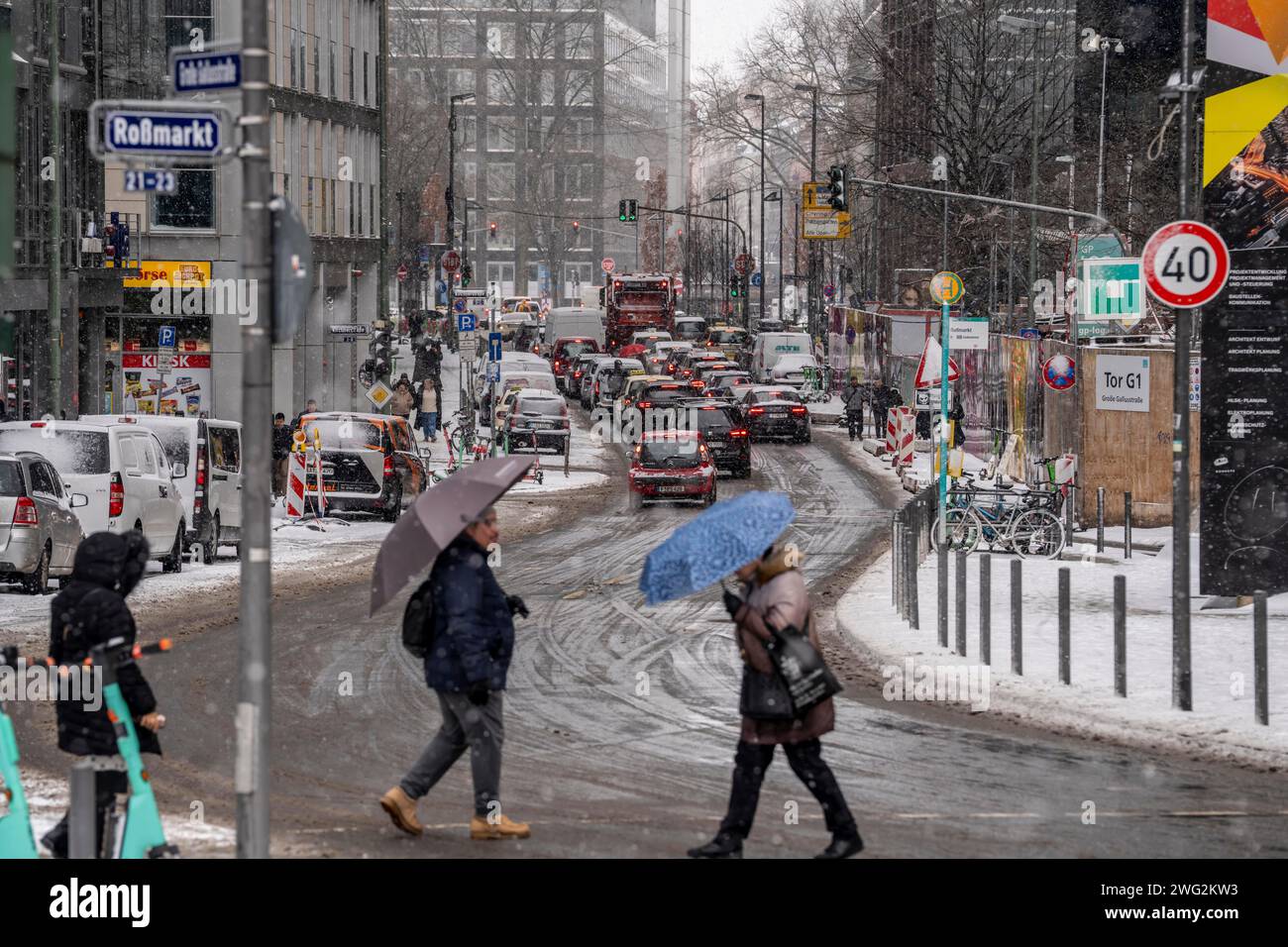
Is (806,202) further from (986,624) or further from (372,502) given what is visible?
(986,624)

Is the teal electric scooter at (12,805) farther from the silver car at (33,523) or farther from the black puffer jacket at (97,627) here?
the silver car at (33,523)

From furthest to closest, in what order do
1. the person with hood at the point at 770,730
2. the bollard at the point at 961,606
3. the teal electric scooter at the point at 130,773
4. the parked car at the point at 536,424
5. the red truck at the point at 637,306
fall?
the red truck at the point at 637,306 < the parked car at the point at 536,424 < the bollard at the point at 961,606 < the person with hood at the point at 770,730 < the teal electric scooter at the point at 130,773

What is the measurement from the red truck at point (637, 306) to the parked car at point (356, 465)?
52187 mm

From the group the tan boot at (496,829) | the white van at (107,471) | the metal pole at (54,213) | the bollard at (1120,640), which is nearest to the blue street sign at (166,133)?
the tan boot at (496,829)

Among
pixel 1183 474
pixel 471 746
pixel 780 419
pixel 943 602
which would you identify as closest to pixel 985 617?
pixel 943 602

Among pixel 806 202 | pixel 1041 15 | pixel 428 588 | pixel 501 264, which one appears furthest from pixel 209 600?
pixel 501 264

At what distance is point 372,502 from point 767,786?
19576 millimetres

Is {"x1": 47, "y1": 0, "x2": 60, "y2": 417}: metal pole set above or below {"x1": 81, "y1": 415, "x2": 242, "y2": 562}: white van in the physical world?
above

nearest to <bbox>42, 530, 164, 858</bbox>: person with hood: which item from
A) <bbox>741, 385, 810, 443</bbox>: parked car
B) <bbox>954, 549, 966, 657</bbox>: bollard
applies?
<bbox>954, 549, 966, 657</bbox>: bollard

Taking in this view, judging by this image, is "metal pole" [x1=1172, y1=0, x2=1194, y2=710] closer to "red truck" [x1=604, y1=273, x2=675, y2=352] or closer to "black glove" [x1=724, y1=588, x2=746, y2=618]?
"black glove" [x1=724, y1=588, x2=746, y2=618]

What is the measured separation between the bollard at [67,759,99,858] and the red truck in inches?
2961

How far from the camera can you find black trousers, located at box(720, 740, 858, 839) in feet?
31.5

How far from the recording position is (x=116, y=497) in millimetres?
22938

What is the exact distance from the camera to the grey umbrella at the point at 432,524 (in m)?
10.0
